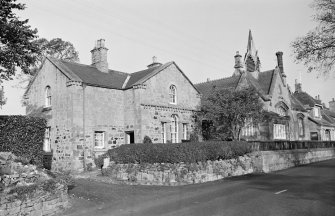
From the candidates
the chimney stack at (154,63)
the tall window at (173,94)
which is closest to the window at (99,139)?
the tall window at (173,94)

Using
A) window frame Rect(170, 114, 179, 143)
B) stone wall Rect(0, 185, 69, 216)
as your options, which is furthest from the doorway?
stone wall Rect(0, 185, 69, 216)

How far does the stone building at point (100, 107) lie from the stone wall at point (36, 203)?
40.6 feet

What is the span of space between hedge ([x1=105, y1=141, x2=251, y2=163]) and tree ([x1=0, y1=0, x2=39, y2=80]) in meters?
8.28

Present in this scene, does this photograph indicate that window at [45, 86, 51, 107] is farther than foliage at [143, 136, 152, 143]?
Yes

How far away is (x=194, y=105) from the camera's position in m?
32.4

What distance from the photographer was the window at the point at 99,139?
87.0ft

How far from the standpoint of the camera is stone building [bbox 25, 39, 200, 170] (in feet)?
83.2

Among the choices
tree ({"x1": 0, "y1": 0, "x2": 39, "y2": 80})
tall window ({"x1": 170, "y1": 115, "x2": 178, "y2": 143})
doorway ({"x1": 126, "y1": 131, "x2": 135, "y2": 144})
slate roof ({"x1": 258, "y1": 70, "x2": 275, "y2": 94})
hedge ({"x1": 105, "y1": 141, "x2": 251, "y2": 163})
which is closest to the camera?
tree ({"x1": 0, "y1": 0, "x2": 39, "y2": 80})

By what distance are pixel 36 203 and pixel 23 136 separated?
1173 cm

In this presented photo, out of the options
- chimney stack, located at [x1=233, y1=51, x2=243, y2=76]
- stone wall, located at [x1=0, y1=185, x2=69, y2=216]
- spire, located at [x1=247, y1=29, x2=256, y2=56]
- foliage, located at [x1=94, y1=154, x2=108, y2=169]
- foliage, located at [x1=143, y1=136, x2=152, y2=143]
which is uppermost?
spire, located at [x1=247, y1=29, x2=256, y2=56]

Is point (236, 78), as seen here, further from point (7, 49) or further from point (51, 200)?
point (51, 200)

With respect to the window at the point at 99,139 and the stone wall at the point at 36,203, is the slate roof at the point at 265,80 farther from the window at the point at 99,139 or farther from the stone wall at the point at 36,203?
the stone wall at the point at 36,203

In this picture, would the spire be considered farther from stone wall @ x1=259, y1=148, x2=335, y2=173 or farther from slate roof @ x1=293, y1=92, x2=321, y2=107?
stone wall @ x1=259, y1=148, x2=335, y2=173

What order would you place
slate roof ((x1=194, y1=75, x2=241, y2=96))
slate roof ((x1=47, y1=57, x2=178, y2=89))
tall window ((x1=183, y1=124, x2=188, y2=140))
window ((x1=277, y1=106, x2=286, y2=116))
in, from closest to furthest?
slate roof ((x1=47, y1=57, x2=178, y2=89)) < tall window ((x1=183, y1=124, x2=188, y2=140)) < slate roof ((x1=194, y1=75, x2=241, y2=96)) < window ((x1=277, y1=106, x2=286, y2=116))
